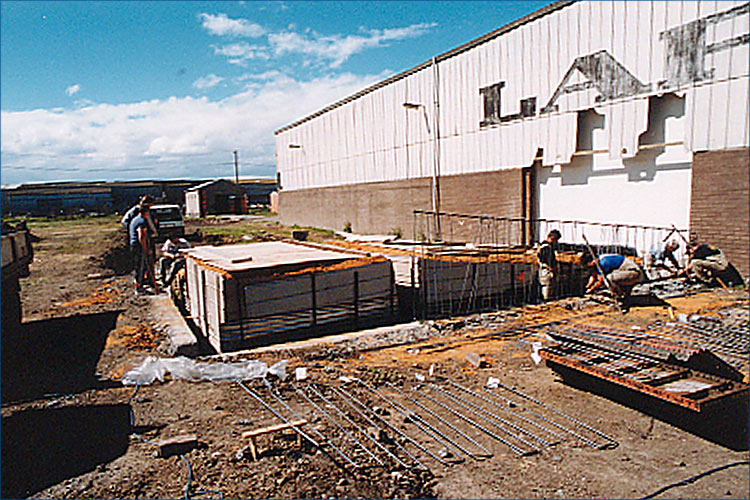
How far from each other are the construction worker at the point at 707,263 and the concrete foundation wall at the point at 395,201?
5475 mm

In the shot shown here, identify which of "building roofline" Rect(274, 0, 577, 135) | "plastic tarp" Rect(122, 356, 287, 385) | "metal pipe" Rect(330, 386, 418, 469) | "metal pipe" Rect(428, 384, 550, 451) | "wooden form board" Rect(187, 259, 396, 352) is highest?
"building roofline" Rect(274, 0, 577, 135)

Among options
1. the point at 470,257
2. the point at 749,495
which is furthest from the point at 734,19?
the point at 749,495

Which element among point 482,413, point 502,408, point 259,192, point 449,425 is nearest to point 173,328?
point 449,425

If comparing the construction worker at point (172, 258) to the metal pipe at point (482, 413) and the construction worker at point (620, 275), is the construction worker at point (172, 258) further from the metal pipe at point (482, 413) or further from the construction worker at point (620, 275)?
the construction worker at point (620, 275)

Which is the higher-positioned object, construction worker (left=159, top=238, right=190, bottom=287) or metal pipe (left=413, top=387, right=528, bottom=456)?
construction worker (left=159, top=238, right=190, bottom=287)

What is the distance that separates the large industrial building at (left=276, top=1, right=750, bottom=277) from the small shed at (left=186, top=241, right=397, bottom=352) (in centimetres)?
799

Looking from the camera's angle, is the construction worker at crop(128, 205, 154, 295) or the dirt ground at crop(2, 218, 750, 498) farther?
the construction worker at crop(128, 205, 154, 295)

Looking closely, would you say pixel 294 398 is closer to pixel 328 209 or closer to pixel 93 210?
pixel 328 209

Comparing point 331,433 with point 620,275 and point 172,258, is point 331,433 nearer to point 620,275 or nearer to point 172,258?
point 620,275

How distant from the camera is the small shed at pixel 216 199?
179ft

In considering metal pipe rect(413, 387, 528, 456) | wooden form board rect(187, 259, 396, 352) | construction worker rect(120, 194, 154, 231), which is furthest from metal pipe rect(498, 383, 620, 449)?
construction worker rect(120, 194, 154, 231)

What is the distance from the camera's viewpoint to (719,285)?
11492 millimetres

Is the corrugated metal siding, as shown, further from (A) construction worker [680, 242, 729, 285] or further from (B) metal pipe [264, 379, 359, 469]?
(B) metal pipe [264, 379, 359, 469]

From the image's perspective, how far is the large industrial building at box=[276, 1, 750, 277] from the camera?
11.4m
